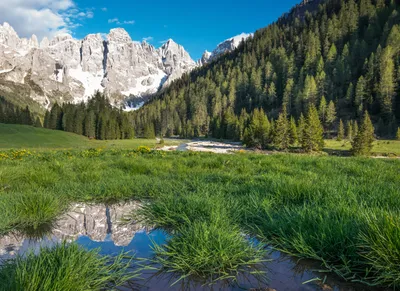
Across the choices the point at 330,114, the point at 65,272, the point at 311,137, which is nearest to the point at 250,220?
the point at 65,272

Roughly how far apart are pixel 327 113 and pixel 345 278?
371ft

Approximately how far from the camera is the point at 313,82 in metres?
116

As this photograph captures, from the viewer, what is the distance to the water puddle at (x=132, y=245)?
92.1 inches

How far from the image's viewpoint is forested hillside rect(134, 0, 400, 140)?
103 meters

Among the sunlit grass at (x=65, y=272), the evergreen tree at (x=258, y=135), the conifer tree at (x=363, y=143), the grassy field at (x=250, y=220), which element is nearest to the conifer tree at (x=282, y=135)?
the evergreen tree at (x=258, y=135)

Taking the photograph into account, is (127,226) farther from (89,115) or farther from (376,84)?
(376,84)

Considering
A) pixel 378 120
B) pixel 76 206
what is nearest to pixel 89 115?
pixel 76 206

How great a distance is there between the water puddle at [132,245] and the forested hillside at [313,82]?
70.1 metres

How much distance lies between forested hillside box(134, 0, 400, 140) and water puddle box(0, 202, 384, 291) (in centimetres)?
7006

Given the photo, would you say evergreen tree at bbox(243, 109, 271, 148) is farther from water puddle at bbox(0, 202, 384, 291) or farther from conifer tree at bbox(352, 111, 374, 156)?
water puddle at bbox(0, 202, 384, 291)

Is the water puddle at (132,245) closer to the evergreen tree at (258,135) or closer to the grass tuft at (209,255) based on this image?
the grass tuft at (209,255)

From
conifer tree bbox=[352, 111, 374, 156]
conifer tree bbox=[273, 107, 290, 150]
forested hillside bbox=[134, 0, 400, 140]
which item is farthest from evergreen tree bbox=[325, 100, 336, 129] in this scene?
conifer tree bbox=[352, 111, 374, 156]

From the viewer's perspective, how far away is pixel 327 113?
101 meters

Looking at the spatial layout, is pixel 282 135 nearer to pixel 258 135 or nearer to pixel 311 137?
pixel 311 137
